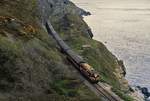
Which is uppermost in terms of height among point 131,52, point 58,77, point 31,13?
point 31,13

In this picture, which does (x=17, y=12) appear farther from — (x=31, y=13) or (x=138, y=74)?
(x=138, y=74)

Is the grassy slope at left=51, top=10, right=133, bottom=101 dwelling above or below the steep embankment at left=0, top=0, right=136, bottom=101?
below

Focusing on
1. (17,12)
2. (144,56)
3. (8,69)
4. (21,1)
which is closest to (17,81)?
(8,69)

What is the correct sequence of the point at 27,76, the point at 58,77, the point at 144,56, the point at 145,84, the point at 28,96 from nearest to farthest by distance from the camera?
the point at 28,96 → the point at 27,76 → the point at 58,77 → the point at 145,84 → the point at 144,56

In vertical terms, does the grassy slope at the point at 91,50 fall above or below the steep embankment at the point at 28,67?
below

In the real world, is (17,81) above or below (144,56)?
above

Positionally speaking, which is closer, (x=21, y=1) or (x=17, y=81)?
(x=17, y=81)

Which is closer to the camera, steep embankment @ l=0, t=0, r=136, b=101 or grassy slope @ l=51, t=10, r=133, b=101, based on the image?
steep embankment @ l=0, t=0, r=136, b=101

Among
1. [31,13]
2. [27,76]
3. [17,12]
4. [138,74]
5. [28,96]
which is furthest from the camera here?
[138,74]

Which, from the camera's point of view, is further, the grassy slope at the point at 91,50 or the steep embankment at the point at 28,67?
the grassy slope at the point at 91,50

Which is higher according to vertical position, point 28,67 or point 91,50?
point 28,67

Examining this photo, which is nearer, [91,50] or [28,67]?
[28,67]
